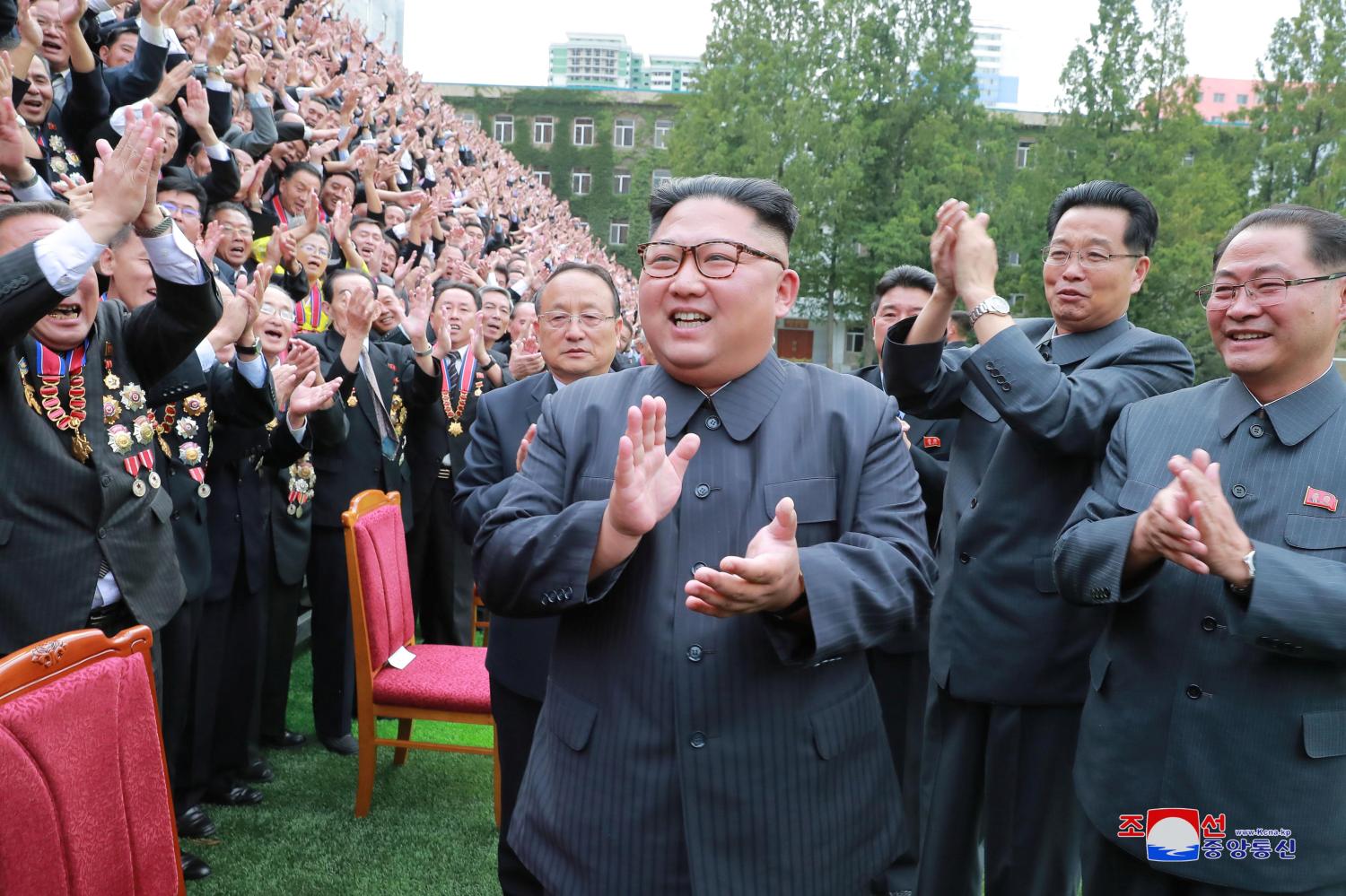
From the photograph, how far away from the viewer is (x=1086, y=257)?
240 cm

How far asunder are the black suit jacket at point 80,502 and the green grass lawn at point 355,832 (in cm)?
104

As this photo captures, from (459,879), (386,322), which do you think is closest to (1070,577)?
(459,879)

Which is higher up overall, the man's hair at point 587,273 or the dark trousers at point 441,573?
the man's hair at point 587,273

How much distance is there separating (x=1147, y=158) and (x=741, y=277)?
66.0ft

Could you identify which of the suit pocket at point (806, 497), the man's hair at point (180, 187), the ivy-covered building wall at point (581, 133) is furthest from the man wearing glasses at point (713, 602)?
the ivy-covered building wall at point (581, 133)

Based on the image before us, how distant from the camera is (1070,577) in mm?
1915

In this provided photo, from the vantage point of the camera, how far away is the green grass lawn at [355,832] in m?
3.09

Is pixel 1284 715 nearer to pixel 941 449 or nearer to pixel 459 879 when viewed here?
pixel 941 449

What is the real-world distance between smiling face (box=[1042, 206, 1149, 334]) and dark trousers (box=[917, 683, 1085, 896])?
3.08 ft

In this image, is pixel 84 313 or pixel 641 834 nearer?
pixel 641 834

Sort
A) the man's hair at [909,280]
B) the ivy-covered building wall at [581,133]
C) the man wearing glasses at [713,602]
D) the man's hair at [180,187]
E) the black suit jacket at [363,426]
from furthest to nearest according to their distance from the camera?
the ivy-covered building wall at [581,133] < the black suit jacket at [363,426] < the man's hair at [180,187] < the man's hair at [909,280] < the man wearing glasses at [713,602]

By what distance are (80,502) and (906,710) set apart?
8.29ft

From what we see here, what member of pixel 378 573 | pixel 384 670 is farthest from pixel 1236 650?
pixel 384 670

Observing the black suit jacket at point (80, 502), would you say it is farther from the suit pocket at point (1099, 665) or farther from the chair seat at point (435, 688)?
the suit pocket at point (1099, 665)
